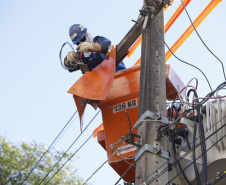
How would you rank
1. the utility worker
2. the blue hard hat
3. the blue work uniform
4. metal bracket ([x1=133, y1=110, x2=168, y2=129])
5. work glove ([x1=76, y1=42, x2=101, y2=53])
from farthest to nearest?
the blue hard hat → the blue work uniform → the utility worker → work glove ([x1=76, y1=42, x2=101, y2=53]) → metal bracket ([x1=133, y1=110, x2=168, y2=129])

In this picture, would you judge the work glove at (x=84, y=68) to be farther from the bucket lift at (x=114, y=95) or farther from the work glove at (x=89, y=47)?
the work glove at (x=89, y=47)

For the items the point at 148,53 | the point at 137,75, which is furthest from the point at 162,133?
the point at 137,75

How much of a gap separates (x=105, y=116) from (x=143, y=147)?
268 centimetres

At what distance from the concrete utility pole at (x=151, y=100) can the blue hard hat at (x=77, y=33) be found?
200cm

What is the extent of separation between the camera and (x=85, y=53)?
32.8 ft

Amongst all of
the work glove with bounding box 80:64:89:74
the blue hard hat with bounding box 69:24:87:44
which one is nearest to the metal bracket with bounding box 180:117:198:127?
the work glove with bounding box 80:64:89:74

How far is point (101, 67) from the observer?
9594 millimetres

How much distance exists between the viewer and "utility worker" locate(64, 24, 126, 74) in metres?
9.80

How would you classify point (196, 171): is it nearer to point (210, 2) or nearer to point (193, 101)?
point (193, 101)

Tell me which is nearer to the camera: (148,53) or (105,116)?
(148,53)

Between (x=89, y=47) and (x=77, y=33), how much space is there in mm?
794

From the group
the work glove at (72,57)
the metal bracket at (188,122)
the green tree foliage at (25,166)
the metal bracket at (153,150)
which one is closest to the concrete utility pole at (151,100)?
the metal bracket at (153,150)

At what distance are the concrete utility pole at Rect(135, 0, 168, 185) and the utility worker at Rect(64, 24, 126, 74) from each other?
1.51 m

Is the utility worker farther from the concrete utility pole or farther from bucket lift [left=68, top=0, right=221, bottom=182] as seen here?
the concrete utility pole
